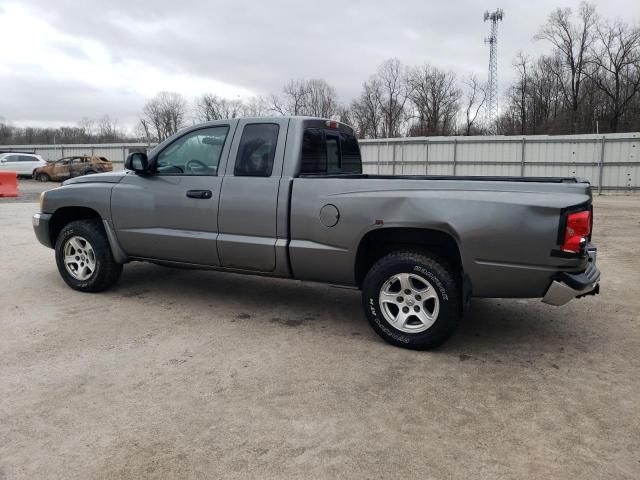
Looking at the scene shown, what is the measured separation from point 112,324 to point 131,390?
4.85ft

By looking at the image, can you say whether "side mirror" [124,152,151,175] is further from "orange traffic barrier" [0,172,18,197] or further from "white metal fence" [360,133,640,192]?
"white metal fence" [360,133,640,192]

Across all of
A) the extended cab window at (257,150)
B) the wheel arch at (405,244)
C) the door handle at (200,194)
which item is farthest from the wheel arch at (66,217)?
the wheel arch at (405,244)

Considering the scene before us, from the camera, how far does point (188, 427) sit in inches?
115

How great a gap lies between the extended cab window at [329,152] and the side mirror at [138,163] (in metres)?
1.67

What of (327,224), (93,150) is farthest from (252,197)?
(93,150)

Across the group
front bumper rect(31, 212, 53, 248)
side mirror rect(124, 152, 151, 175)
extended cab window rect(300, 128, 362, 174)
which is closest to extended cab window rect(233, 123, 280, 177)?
extended cab window rect(300, 128, 362, 174)

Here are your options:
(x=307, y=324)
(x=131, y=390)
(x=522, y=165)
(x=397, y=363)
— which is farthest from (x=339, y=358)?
(x=522, y=165)

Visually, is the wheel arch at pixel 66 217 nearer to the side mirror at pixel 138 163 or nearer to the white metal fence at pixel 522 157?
the side mirror at pixel 138 163

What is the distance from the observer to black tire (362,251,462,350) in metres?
3.88

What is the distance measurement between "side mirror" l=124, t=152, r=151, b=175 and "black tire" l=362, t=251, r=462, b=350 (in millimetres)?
2578

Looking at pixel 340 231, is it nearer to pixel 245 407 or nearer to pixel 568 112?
pixel 245 407

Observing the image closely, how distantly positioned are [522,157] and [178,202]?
22.3 meters

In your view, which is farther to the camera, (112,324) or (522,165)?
(522,165)

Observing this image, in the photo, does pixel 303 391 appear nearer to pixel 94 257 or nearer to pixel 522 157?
pixel 94 257
